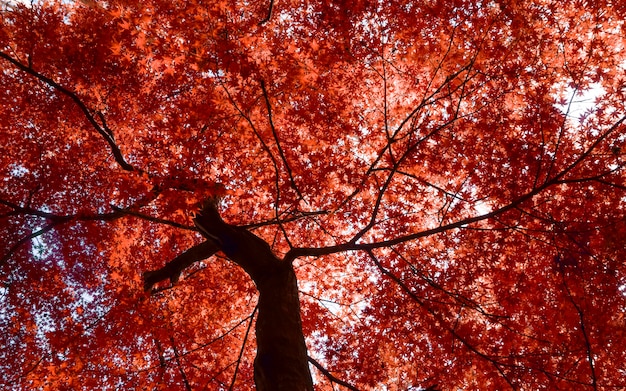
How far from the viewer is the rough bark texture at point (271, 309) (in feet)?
12.3

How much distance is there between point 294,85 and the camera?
5.34 m

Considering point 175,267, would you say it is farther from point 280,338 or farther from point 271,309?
point 280,338

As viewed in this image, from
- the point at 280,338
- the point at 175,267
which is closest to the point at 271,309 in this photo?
the point at 280,338

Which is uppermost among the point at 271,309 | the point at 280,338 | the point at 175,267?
the point at 175,267

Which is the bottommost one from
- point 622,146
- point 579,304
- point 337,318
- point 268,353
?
point 268,353

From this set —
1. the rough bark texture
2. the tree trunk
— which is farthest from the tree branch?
the tree trunk

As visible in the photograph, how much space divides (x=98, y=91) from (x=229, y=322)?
5.59m

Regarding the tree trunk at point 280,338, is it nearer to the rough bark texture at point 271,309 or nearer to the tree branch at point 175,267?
the rough bark texture at point 271,309

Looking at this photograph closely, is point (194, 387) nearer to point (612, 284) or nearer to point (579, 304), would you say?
point (579, 304)

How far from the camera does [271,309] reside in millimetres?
4355

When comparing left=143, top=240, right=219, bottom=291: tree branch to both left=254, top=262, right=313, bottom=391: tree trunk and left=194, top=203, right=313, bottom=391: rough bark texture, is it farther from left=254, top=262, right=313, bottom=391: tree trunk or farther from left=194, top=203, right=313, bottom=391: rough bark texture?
left=254, top=262, right=313, bottom=391: tree trunk

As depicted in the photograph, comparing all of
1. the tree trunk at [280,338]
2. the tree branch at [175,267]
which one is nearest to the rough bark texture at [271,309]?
the tree trunk at [280,338]

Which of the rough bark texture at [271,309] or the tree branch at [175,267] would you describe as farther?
the tree branch at [175,267]

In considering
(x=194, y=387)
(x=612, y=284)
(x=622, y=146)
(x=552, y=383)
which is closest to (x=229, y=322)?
(x=194, y=387)
